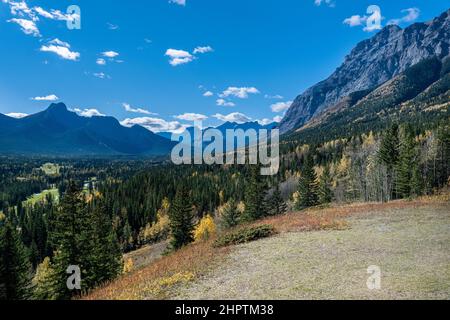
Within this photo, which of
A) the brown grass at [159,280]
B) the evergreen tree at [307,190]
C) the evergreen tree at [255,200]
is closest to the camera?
the brown grass at [159,280]

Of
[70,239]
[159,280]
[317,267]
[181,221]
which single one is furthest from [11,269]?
[317,267]

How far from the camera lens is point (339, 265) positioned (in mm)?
18859

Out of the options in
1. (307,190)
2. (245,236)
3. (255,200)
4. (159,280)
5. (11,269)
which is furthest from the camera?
(307,190)

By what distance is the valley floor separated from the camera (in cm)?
1496

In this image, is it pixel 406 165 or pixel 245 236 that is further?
pixel 406 165

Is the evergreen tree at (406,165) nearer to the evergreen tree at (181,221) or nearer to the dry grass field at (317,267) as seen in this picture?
the dry grass field at (317,267)

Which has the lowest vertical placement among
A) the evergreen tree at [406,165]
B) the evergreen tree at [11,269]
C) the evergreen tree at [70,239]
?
the evergreen tree at [11,269]

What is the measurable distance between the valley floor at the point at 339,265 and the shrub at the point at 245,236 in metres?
1.28

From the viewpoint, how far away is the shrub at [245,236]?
28.3 meters

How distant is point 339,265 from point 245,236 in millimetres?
10784

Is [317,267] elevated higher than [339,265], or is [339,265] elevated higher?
[339,265]

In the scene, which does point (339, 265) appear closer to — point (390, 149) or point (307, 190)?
point (390, 149)

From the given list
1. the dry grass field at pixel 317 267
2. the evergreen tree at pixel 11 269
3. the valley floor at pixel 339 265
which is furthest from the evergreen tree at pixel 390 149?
the evergreen tree at pixel 11 269
